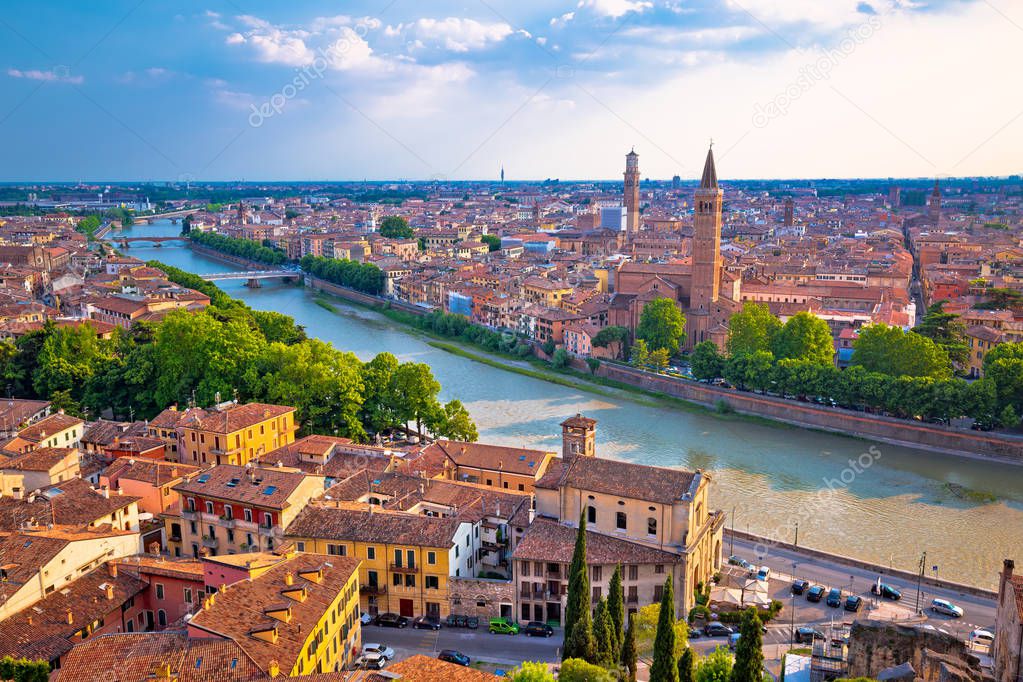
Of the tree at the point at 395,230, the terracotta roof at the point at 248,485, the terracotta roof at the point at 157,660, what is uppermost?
the tree at the point at 395,230

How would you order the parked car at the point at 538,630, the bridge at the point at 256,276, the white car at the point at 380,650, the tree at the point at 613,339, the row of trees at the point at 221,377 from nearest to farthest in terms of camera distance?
the white car at the point at 380,650 < the parked car at the point at 538,630 < the row of trees at the point at 221,377 < the tree at the point at 613,339 < the bridge at the point at 256,276

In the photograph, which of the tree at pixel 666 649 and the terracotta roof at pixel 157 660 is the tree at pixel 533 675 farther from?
the terracotta roof at pixel 157 660

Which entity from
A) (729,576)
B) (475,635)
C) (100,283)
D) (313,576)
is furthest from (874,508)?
(100,283)

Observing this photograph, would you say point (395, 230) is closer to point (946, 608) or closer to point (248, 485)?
point (248, 485)

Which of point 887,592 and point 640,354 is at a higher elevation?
point 640,354

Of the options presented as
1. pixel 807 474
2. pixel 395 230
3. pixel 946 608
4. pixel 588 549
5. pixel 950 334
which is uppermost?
pixel 395 230

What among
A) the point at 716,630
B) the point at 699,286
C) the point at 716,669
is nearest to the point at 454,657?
the point at 716,669

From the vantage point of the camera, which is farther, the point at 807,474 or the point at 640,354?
the point at 640,354

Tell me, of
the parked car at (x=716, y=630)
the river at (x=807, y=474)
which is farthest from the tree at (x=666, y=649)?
the river at (x=807, y=474)
